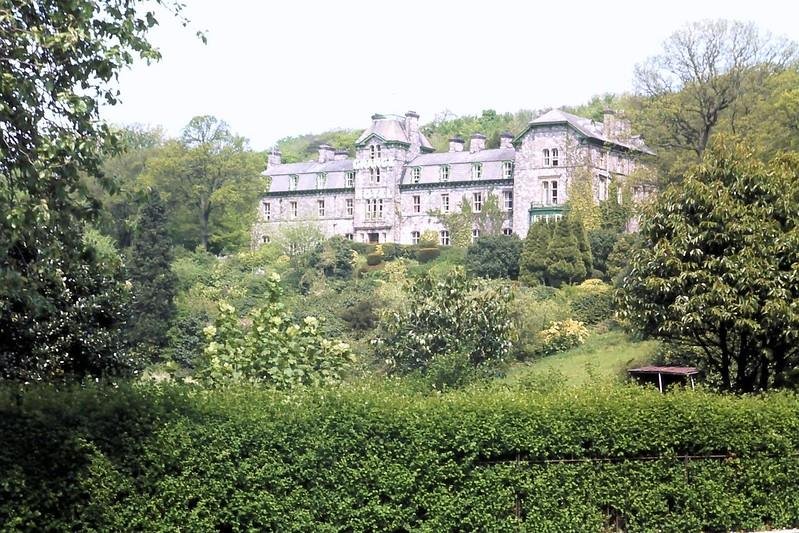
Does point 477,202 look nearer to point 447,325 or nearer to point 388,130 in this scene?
point 388,130

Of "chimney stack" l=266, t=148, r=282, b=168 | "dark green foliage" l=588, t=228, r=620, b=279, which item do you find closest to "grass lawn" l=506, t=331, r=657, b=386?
"dark green foliage" l=588, t=228, r=620, b=279

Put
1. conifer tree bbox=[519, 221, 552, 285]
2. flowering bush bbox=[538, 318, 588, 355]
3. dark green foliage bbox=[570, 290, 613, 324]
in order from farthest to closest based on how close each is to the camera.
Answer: conifer tree bbox=[519, 221, 552, 285]
dark green foliage bbox=[570, 290, 613, 324]
flowering bush bbox=[538, 318, 588, 355]

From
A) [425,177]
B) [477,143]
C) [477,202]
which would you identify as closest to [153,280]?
[477,202]

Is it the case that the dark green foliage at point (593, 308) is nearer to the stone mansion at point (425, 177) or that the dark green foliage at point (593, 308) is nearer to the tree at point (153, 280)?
the stone mansion at point (425, 177)

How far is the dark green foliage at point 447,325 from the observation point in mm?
32844

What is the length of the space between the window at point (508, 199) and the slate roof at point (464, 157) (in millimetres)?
2447

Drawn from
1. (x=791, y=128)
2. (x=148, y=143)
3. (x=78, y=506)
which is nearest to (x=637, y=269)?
(x=78, y=506)

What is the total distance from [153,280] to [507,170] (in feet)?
95.6

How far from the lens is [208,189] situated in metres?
69.4

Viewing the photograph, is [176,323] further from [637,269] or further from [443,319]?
[637,269]

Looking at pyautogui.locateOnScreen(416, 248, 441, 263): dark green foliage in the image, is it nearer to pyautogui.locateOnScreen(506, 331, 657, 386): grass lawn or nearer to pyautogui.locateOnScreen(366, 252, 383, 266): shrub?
pyautogui.locateOnScreen(366, 252, 383, 266): shrub

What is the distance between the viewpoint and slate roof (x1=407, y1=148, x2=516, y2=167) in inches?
2648

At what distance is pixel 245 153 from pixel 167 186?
647 cm

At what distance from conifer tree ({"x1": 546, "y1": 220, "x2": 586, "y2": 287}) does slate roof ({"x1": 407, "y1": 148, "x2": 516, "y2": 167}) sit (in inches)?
669
